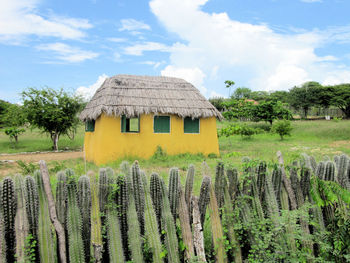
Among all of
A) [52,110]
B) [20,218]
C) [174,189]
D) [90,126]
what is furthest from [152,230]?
[52,110]

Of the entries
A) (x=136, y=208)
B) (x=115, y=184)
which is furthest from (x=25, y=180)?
(x=136, y=208)

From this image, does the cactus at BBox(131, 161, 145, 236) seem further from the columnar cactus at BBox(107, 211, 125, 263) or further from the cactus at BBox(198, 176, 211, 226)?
the cactus at BBox(198, 176, 211, 226)

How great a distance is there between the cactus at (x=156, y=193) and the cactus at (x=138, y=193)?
117 millimetres

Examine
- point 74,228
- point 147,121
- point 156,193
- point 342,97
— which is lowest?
point 74,228

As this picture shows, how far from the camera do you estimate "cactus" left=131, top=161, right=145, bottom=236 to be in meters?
3.14

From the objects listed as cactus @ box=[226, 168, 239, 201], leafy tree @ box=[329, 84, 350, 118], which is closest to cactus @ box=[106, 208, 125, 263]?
cactus @ box=[226, 168, 239, 201]

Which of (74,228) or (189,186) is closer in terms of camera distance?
(74,228)

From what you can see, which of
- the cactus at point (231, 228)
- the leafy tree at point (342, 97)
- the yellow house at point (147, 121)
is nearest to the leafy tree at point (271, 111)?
the yellow house at point (147, 121)

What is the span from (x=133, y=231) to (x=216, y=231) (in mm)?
978

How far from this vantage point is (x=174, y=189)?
3.20 m

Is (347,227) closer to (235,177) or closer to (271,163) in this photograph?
(271,163)

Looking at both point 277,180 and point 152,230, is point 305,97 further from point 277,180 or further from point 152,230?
point 152,230

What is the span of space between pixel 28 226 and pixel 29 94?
1723cm

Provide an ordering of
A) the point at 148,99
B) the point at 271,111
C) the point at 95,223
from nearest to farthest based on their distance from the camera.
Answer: the point at 95,223, the point at 148,99, the point at 271,111
